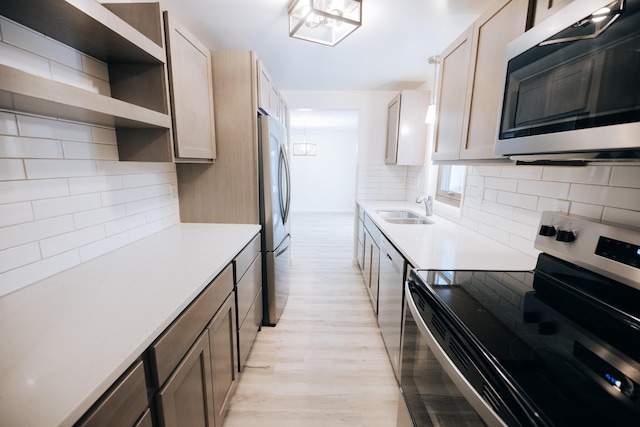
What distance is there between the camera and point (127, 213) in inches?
57.5

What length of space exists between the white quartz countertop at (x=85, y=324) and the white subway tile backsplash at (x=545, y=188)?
163 cm

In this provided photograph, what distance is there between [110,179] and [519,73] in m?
1.90

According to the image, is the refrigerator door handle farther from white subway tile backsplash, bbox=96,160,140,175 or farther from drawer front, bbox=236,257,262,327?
white subway tile backsplash, bbox=96,160,140,175

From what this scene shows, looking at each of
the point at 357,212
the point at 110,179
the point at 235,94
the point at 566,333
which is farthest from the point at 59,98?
the point at 357,212

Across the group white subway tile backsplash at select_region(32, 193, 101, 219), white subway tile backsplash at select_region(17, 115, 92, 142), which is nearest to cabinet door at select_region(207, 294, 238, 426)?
white subway tile backsplash at select_region(32, 193, 101, 219)

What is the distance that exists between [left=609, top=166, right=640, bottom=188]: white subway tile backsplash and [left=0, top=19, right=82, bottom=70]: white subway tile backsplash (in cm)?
228

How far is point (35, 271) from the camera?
1002 millimetres

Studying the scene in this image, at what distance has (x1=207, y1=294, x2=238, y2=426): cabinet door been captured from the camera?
1.18m

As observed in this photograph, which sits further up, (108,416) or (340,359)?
(108,416)

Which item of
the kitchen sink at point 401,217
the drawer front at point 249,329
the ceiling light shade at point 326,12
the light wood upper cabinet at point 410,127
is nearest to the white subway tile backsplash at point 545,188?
the kitchen sink at point 401,217

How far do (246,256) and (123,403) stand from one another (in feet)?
3.40

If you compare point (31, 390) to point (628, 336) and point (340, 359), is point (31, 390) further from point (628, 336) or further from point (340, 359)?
point (340, 359)

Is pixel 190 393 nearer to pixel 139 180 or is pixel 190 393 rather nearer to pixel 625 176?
pixel 139 180

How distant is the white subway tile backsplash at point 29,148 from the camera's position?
0.92m
